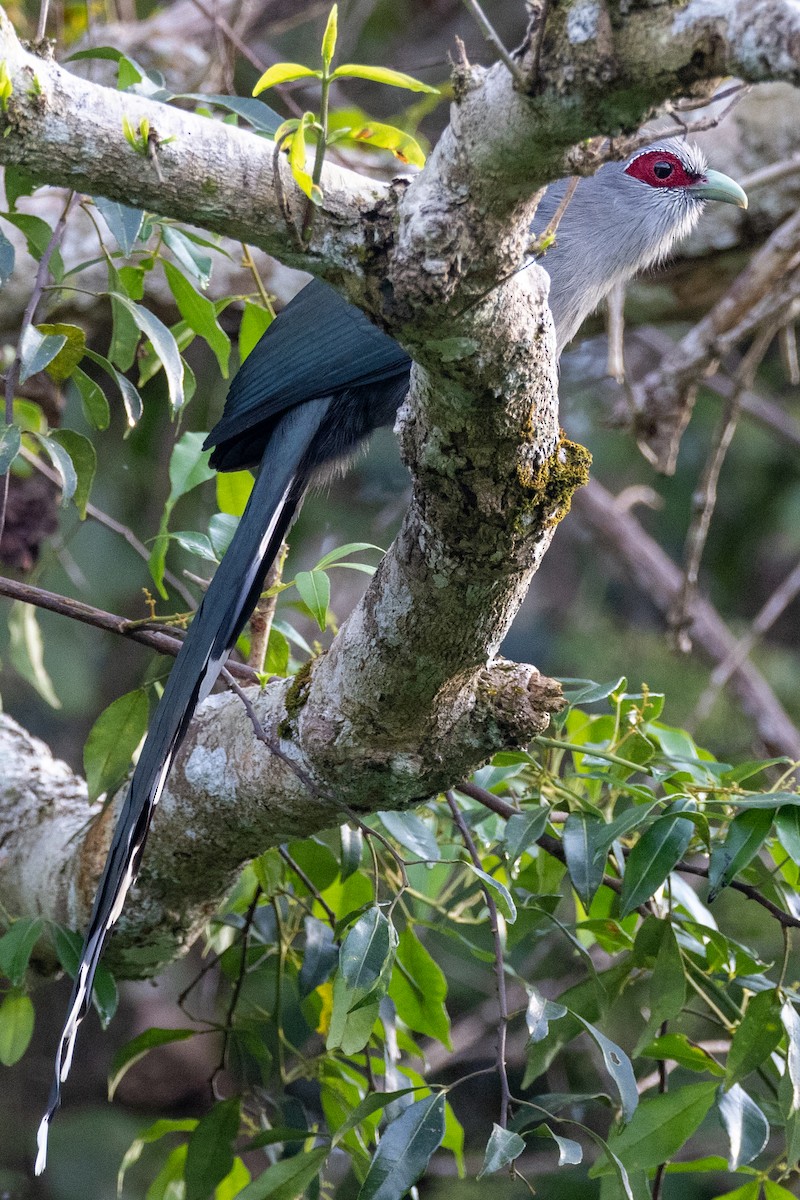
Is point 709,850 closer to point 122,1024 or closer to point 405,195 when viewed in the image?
point 405,195

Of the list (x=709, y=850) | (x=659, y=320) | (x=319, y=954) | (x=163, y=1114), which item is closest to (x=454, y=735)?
(x=709, y=850)

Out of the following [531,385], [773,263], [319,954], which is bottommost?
[319,954]

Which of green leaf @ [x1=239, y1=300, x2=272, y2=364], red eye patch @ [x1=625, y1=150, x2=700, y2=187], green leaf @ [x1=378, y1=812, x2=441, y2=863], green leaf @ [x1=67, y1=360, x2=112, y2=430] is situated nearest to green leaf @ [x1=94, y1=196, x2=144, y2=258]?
green leaf @ [x1=67, y1=360, x2=112, y2=430]

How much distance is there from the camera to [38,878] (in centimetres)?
224

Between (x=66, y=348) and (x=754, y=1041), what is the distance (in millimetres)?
1509

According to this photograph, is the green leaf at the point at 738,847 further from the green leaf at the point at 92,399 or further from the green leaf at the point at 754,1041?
the green leaf at the point at 92,399

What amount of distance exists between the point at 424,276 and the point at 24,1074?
13.7ft

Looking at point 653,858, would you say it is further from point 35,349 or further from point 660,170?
point 660,170

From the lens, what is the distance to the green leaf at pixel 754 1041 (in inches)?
64.5

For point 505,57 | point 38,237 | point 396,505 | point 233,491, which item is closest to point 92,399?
point 38,237

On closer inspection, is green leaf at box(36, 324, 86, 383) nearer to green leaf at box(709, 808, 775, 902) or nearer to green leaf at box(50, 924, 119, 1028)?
green leaf at box(50, 924, 119, 1028)

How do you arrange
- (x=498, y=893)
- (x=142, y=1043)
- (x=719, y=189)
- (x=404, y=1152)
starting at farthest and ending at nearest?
(x=719, y=189)
(x=142, y=1043)
(x=498, y=893)
(x=404, y=1152)

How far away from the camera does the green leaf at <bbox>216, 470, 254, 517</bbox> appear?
237 cm

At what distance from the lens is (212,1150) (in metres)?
1.99
